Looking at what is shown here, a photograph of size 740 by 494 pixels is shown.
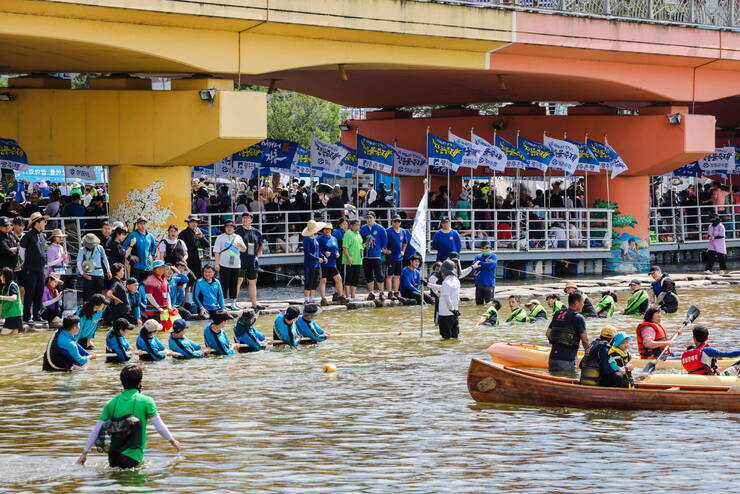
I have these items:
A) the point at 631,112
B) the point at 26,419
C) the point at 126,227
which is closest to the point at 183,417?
the point at 26,419

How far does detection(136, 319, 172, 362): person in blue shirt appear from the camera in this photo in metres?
19.3

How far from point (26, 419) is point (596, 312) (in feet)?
42.1

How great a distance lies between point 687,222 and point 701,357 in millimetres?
22670

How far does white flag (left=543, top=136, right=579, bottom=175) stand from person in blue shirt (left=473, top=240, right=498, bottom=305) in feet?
21.0

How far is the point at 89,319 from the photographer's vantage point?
19812 mm

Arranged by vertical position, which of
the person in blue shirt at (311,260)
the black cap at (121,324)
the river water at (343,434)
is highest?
the person in blue shirt at (311,260)

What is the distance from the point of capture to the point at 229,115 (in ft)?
84.6

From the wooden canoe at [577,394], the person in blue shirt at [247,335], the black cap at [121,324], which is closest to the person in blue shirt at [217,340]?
the person in blue shirt at [247,335]

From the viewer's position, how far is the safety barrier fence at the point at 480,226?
98.2 ft

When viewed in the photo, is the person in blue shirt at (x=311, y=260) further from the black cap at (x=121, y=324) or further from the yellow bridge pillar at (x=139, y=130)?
the black cap at (x=121, y=324)

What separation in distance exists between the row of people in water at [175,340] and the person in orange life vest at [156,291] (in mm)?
1430

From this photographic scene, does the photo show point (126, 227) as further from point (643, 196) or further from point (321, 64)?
point (643, 196)

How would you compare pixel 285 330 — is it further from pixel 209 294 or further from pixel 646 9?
pixel 646 9

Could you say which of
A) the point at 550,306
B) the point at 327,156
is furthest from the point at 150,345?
the point at 327,156
